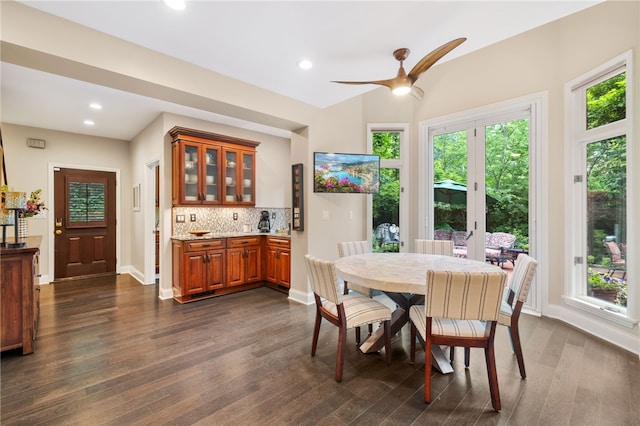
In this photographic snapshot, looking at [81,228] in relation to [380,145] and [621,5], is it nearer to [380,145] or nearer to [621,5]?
[380,145]

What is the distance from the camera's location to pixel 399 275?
221 cm

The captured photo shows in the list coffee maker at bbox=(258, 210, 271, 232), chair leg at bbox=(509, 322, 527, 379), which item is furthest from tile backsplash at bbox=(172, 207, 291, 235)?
chair leg at bbox=(509, 322, 527, 379)

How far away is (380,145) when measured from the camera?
188 inches

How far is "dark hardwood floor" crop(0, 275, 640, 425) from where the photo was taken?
5.92ft

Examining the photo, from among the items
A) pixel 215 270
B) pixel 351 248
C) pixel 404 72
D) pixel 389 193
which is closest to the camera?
pixel 404 72

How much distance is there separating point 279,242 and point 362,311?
2570mm

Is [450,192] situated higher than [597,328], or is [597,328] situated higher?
[450,192]

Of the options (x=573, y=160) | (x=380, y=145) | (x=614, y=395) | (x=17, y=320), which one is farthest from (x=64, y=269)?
(x=573, y=160)

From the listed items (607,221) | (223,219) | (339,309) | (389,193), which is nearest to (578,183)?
(607,221)

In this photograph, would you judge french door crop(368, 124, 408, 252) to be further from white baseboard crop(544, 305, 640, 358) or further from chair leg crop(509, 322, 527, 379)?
chair leg crop(509, 322, 527, 379)

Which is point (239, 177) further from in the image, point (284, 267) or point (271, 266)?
point (284, 267)

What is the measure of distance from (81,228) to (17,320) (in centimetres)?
365

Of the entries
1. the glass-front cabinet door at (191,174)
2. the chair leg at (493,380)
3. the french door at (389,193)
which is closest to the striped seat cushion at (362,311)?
the chair leg at (493,380)

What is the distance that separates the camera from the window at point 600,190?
2.84 meters
